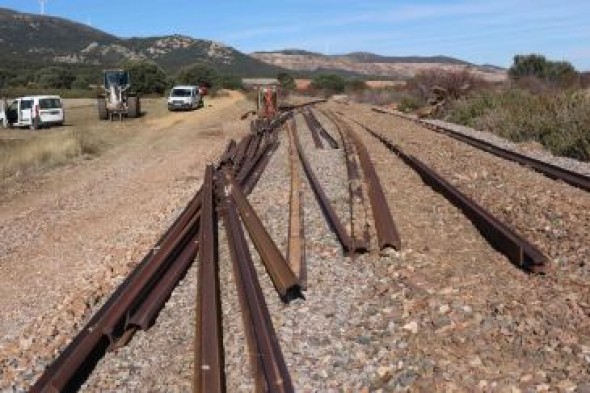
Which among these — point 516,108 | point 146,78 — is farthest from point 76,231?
point 146,78

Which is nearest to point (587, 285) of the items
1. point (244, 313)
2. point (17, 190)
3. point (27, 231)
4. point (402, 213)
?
point (244, 313)

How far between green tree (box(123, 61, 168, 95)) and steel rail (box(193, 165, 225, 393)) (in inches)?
3178

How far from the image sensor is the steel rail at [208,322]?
18.7 ft

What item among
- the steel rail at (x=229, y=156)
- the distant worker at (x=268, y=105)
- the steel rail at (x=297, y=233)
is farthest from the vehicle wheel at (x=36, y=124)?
the steel rail at (x=297, y=233)

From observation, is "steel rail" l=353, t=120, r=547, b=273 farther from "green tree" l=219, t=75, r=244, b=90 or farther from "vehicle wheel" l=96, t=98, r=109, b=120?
"green tree" l=219, t=75, r=244, b=90

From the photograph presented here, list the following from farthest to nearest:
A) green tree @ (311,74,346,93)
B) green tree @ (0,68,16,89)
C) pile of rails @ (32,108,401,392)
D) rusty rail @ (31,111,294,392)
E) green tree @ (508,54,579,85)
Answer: green tree @ (0,68,16,89) → green tree @ (311,74,346,93) → green tree @ (508,54,579,85) → rusty rail @ (31,111,294,392) → pile of rails @ (32,108,401,392)

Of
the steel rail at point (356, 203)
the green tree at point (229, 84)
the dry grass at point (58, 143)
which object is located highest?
the green tree at point (229, 84)

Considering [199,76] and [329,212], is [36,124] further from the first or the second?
[199,76]

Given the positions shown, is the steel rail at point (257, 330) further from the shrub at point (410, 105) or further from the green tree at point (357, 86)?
the green tree at point (357, 86)

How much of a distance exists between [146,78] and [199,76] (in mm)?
8127

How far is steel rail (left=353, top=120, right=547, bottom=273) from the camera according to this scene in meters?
8.13

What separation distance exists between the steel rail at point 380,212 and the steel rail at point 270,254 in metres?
1.34

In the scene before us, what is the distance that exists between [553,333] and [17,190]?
61.6ft

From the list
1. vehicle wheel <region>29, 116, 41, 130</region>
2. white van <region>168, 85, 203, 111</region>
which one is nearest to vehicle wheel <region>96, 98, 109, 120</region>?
vehicle wheel <region>29, 116, 41, 130</region>
